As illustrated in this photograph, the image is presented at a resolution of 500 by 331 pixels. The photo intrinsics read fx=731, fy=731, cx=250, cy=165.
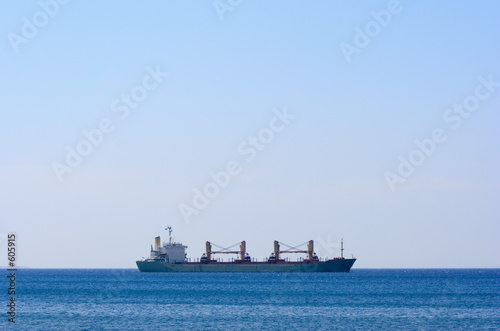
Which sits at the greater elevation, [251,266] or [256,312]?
[251,266]

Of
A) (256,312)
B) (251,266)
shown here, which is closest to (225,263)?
(251,266)

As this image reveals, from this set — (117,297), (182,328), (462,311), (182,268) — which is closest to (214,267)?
(182,268)

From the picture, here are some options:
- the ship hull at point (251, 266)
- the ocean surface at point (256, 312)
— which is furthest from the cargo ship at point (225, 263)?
the ocean surface at point (256, 312)

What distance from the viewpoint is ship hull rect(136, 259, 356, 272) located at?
165625 millimetres

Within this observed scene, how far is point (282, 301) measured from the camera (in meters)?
75.9

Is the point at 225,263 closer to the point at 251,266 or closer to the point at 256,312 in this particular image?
the point at 251,266

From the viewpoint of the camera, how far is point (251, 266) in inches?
6816

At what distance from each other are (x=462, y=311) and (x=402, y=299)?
1697 cm

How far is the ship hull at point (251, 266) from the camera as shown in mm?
165625

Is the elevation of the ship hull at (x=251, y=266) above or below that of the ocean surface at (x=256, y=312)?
above

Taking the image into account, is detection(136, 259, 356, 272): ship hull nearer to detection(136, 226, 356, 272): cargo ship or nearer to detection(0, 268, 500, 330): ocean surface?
detection(136, 226, 356, 272): cargo ship

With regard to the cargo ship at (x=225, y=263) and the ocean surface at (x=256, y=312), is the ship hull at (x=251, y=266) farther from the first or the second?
the ocean surface at (x=256, y=312)

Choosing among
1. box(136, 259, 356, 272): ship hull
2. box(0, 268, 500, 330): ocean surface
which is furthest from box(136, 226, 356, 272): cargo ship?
box(0, 268, 500, 330): ocean surface

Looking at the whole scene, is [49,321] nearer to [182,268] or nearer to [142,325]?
Result: [142,325]
